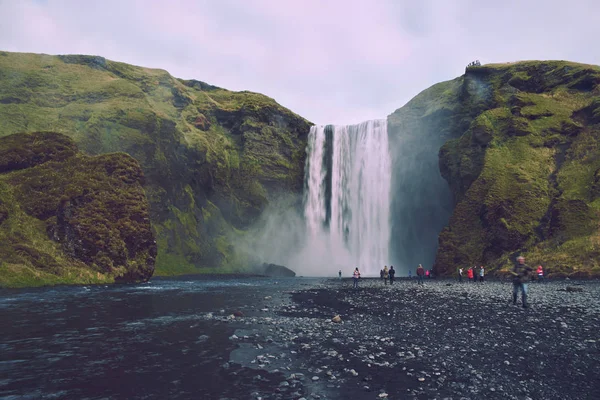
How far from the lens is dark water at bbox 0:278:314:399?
8.57m

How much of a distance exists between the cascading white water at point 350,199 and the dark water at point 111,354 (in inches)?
2799

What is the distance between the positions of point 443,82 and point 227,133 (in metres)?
61.7

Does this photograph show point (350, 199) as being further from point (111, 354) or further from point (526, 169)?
point (111, 354)

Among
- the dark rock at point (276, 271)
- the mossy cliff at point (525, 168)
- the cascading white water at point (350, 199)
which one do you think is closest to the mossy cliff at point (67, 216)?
the dark rock at point (276, 271)

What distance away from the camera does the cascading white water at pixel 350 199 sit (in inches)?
3492

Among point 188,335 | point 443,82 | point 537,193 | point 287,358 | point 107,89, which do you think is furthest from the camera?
point 443,82

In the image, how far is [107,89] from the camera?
294 feet

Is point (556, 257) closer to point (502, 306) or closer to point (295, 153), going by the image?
point (502, 306)

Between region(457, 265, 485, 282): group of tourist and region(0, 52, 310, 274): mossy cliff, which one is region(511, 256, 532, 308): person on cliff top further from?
region(0, 52, 310, 274): mossy cliff

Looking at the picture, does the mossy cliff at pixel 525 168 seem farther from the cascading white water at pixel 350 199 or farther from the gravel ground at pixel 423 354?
the gravel ground at pixel 423 354

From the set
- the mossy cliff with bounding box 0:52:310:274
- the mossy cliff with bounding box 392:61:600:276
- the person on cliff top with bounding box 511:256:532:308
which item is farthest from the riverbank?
the mossy cliff with bounding box 0:52:310:274

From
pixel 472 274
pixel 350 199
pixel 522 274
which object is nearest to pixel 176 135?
pixel 350 199

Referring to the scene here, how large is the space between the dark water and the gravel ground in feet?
3.21

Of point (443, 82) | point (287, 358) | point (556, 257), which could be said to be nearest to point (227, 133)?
point (443, 82)
